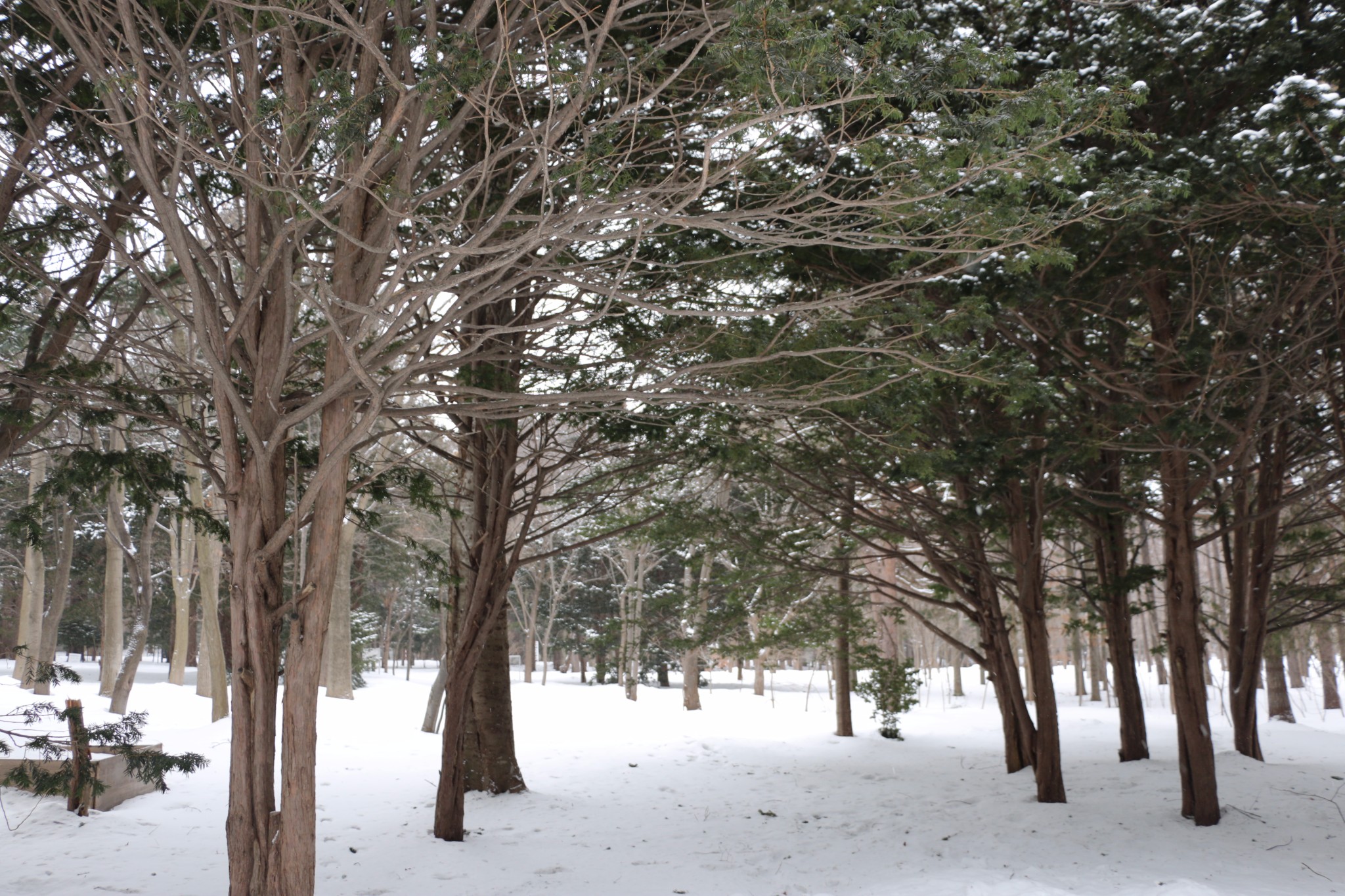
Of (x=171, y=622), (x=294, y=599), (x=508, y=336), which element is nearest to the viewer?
(x=294, y=599)

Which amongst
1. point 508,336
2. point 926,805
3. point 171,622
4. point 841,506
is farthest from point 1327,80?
point 171,622

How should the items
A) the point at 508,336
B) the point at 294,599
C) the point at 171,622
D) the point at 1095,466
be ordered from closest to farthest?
the point at 294,599 → the point at 508,336 → the point at 1095,466 → the point at 171,622

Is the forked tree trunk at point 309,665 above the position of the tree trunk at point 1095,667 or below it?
above

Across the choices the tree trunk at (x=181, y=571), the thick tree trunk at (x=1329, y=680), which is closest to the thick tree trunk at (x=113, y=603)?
the tree trunk at (x=181, y=571)

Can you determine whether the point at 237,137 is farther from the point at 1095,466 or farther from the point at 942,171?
the point at 1095,466

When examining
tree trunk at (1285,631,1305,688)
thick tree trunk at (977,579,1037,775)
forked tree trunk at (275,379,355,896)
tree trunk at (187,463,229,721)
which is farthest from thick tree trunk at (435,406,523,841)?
tree trunk at (1285,631,1305,688)

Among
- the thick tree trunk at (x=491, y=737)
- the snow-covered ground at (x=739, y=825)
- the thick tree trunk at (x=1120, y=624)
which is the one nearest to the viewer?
the snow-covered ground at (x=739, y=825)

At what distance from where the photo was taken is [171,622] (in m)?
35.7

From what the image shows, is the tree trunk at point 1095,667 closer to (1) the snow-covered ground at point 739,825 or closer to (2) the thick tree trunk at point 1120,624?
(1) the snow-covered ground at point 739,825

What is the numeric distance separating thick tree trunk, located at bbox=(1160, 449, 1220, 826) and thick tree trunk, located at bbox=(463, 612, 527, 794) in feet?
23.0

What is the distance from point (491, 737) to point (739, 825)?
3114mm

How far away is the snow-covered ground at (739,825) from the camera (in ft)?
22.5

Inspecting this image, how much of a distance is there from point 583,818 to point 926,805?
3.83 m

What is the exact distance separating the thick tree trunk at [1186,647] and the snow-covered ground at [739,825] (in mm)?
363
